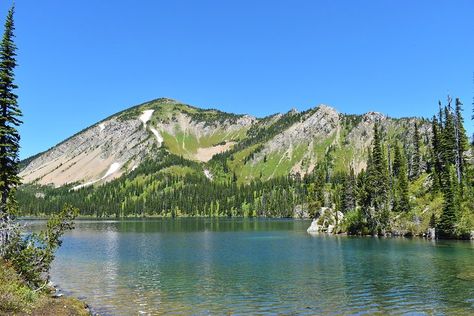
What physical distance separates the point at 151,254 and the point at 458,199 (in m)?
73.5

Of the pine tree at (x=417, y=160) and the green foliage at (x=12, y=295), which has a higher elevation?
the pine tree at (x=417, y=160)

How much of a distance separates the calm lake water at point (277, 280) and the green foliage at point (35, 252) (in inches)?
249

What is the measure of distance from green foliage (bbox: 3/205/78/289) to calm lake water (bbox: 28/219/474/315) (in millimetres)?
6326

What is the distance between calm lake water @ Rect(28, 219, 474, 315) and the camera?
1560 inches

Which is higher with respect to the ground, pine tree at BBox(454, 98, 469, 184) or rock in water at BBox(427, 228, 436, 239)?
pine tree at BBox(454, 98, 469, 184)

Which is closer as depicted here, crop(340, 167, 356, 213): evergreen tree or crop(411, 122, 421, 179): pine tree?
crop(411, 122, 421, 179): pine tree

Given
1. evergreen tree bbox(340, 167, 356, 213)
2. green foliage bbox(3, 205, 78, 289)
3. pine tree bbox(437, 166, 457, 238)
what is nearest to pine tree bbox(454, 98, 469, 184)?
pine tree bbox(437, 166, 457, 238)

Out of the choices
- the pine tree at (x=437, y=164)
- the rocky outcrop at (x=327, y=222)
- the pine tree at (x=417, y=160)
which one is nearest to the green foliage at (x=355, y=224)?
the rocky outcrop at (x=327, y=222)

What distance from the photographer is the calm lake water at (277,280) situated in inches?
1560

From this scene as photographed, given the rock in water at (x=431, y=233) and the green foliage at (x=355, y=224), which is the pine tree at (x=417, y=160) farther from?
the rock in water at (x=431, y=233)

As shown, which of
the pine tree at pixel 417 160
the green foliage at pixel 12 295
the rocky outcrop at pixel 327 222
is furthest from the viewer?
the pine tree at pixel 417 160

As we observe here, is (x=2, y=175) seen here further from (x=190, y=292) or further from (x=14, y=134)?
(x=190, y=292)

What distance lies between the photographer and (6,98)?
163ft

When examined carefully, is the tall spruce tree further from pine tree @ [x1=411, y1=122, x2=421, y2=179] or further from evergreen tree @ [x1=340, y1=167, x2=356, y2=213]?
pine tree @ [x1=411, y1=122, x2=421, y2=179]
